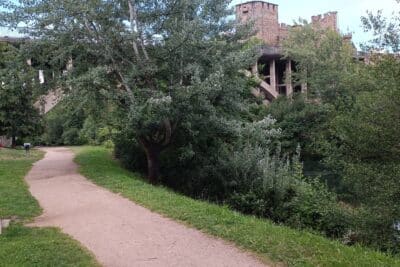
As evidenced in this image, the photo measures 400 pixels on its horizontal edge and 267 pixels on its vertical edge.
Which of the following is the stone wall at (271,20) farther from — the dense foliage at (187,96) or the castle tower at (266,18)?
the dense foliage at (187,96)

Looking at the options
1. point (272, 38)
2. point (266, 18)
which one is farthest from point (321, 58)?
point (272, 38)

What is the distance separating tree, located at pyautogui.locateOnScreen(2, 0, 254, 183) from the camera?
15305mm

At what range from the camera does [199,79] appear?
14906 mm

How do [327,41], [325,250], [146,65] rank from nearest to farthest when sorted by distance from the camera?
[325,250] < [146,65] < [327,41]

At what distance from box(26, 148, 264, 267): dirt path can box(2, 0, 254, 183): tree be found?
154 inches

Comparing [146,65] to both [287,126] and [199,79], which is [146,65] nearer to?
[199,79]

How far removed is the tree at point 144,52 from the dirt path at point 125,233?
3.91 m

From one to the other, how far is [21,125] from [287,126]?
17228mm

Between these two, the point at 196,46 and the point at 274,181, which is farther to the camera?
the point at 196,46

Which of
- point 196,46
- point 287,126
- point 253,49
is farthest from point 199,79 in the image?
point 287,126

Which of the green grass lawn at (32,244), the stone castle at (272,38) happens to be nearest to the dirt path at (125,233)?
the green grass lawn at (32,244)

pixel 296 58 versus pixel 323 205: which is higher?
pixel 296 58

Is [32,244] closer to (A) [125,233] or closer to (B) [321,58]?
(A) [125,233]

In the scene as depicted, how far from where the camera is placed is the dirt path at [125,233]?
6.53 m
